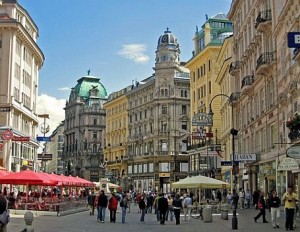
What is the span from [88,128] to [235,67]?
94.1 meters

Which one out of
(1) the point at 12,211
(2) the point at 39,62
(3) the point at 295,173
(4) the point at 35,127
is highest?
(2) the point at 39,62

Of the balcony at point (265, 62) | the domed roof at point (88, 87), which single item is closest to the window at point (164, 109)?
the domed roof at point (88, 87)

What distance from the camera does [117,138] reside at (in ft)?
387

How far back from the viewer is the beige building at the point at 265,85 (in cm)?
3178

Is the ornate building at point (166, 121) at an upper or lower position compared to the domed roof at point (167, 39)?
lower

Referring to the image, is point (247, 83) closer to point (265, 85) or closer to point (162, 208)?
point (265, 85)

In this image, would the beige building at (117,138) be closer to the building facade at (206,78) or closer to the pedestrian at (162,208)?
the building facade at (206,78)

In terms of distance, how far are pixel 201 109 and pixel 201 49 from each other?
9.41 metres

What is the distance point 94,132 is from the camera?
14288cm

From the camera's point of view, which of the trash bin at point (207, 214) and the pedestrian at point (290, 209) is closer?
the pedestrian at point (290, 209)

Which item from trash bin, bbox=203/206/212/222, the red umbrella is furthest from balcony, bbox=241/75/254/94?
the red umbrella

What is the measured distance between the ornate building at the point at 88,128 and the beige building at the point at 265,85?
91.4 metres

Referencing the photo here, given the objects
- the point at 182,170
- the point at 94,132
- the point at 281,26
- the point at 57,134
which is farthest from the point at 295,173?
the point at 57,134

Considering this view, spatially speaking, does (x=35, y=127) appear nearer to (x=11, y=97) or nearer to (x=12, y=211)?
(x=11, y=97)
